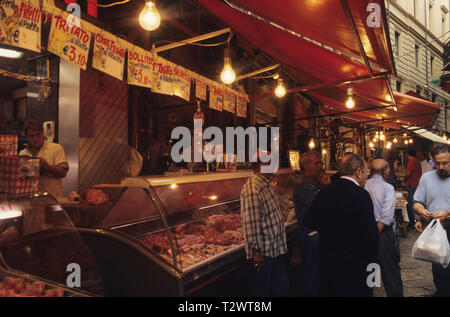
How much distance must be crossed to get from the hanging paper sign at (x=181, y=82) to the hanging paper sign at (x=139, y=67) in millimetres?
645

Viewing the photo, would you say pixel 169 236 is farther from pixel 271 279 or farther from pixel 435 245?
pixel 435 245

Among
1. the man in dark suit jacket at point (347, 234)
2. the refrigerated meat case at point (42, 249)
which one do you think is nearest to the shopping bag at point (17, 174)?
the refrigerated meat case at point (42, 249)

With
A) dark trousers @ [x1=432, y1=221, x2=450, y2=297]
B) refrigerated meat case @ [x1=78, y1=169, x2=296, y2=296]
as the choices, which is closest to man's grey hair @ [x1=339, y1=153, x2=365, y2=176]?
refrigerated meat case @ [x1=78, y1=169, x2=296, y2=296]

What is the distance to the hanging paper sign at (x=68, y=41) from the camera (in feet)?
11.4

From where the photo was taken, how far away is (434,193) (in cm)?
452

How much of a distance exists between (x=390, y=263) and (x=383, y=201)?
0.96 meters

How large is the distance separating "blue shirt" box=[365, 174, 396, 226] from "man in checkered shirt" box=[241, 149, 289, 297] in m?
1.87

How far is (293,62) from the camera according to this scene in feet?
22.1

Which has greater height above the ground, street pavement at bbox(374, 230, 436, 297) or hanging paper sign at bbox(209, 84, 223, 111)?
hanging paper sign at bbox(209, 84, 223, 111)

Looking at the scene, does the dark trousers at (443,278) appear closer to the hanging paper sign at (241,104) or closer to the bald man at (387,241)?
the bald man at (387,241)

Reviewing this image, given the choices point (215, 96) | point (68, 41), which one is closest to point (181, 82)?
point (215, 96)

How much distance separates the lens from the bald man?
14.9 feet

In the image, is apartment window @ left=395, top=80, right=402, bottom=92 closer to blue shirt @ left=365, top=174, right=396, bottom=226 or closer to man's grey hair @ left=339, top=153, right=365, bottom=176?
blue shirt @ left=365, top=174, right=396, bottom=226
